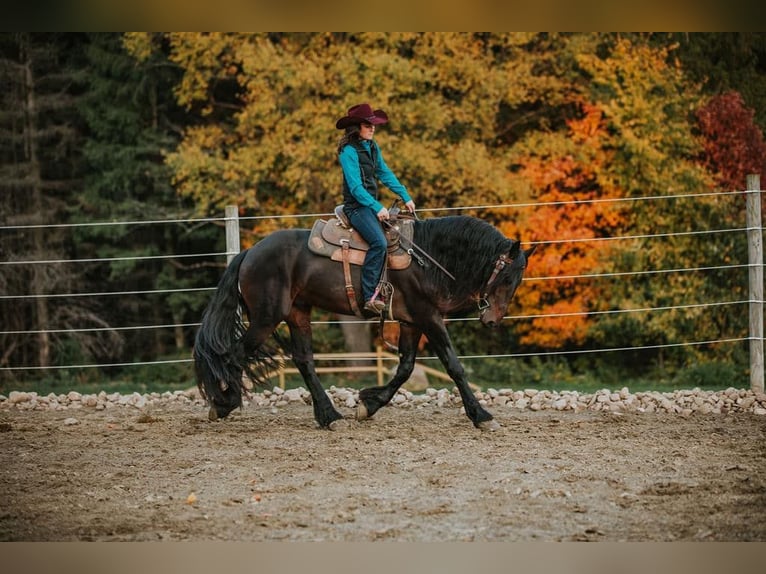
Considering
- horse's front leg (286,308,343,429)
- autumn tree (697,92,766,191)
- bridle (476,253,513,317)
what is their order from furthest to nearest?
1. autumn tree (697,92,766,191)
2. horse's front leg (286,308,343,429)
3. bridle (476,253,513,317)

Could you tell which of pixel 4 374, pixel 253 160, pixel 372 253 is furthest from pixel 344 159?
pixel 4 374

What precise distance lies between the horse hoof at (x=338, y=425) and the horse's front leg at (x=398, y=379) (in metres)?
0.22

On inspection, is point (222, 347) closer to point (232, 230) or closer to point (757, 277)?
point (232, 230)

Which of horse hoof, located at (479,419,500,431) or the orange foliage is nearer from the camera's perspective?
horse hoof, located at (479,419,500,431)

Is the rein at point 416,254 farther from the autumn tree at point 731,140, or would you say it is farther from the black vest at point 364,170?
the autumn tree at point 731,140

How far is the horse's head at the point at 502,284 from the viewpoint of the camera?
6051mm

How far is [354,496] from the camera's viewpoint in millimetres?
4711

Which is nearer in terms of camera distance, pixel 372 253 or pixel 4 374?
Result: pixel 372 253

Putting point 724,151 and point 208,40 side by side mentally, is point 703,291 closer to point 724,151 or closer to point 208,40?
point 724,151

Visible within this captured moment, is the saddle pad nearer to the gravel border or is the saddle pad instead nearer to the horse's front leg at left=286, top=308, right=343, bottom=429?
the horse's front leg at left=286, top=308, right=343, bottom=429

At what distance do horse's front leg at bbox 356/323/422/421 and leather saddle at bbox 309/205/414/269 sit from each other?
543mm

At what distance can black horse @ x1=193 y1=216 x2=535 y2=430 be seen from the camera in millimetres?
6156

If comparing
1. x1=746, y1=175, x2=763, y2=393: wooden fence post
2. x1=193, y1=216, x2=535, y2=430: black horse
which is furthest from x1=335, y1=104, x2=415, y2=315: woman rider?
x1=746, y1=175, x2=763, y2=393: wooden fence post

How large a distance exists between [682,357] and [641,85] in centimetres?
398
